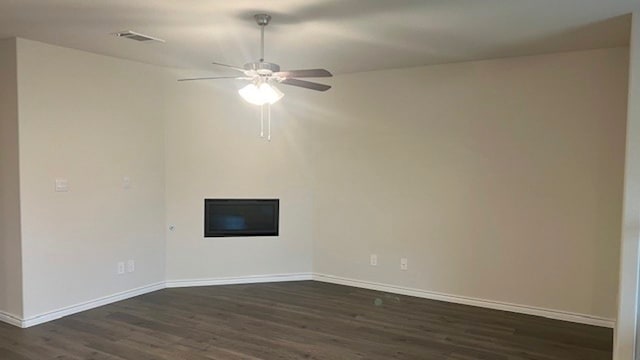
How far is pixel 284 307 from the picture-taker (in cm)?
450

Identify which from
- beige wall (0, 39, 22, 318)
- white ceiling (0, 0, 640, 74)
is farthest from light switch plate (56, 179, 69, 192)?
white ceiling (0, 0, 640, 74)

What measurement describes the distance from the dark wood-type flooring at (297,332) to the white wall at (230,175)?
556mm

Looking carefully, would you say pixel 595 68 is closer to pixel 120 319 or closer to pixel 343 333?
pixel 343 333

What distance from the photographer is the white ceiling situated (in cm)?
288

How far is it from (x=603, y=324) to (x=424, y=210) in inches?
74.4

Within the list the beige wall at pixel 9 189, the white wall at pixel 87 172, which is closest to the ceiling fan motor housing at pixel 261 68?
the white wall at pixel 87 172

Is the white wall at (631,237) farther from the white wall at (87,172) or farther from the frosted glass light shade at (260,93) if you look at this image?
the white wall at (87,172)

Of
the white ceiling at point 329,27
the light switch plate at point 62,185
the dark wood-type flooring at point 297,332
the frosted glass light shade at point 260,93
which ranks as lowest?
the dark wood-type flooring at point 297,332

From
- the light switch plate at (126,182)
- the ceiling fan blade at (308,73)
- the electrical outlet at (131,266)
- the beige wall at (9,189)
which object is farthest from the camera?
the electrical outlet at (131,266)

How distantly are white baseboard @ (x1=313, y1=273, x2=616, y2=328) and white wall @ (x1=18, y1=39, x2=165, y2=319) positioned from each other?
83.7 inches

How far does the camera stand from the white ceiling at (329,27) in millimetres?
2881

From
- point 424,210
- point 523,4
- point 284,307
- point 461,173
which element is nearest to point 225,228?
point 284,307

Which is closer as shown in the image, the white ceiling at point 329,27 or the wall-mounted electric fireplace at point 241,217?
the white ceiling at point 329,27

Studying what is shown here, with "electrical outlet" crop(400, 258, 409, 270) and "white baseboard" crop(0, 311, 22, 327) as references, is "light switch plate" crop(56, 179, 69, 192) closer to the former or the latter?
"white baseboard" crop(0, 311, 22, 327)
